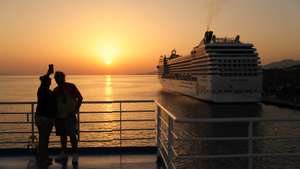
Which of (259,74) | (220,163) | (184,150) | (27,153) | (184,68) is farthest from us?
(184,68)

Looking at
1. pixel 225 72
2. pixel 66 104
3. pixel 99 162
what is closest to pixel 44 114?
pixel 66 104

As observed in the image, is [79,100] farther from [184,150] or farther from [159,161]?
[184,150]

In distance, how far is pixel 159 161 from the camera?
16.8 ft

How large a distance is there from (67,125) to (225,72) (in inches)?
1965

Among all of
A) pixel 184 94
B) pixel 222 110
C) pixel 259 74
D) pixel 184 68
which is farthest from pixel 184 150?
pixel 184 68

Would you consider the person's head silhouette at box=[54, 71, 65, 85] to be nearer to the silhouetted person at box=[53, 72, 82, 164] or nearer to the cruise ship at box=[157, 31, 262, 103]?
the silhouetted person at box=[53, 72, 82, 164]

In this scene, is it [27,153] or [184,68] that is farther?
[184,68]

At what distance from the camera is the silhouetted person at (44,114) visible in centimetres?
476

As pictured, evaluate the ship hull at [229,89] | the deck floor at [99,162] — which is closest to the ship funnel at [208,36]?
the ship hull at [229,89]

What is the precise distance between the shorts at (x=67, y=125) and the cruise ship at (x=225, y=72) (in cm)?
4548

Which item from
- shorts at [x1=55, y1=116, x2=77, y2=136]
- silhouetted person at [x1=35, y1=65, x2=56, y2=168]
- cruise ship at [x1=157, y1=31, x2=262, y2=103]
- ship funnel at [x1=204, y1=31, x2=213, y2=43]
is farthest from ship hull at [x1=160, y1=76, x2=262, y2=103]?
silhouetted person at [x1=35, y1=65, x2=56, y2=168]

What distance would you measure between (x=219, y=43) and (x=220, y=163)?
44729mm

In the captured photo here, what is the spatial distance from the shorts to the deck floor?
0.45 meters

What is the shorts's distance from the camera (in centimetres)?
494
